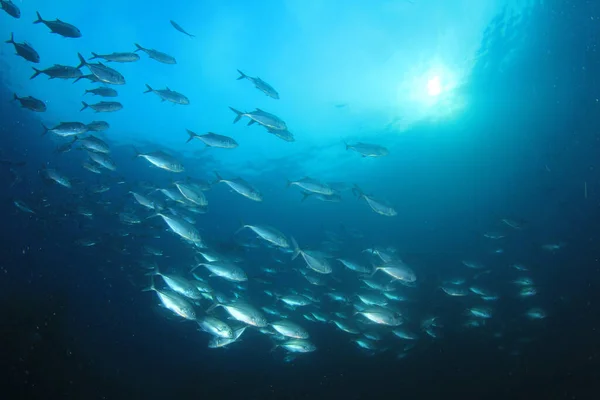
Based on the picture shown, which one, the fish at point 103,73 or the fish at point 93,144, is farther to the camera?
the fish at point 93,144

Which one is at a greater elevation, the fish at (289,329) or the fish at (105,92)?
the fish at (105,92)

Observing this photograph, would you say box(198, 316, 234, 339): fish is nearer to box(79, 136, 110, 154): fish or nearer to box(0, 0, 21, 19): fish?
box(79, 136, 110, 154): fish

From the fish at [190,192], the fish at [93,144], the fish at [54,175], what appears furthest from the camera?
the fish at [54,175]

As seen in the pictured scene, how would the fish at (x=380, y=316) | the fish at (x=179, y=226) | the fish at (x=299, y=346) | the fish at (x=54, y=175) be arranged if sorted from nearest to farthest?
the fish at (x=179, y=226) < the fish at (x=380, y=316) < the fish at (x=299, y=346) < the fish at (x=54, y=175)

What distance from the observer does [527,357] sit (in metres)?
19.5

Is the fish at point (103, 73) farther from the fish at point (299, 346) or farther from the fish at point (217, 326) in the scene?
the fish at point (299, 346)

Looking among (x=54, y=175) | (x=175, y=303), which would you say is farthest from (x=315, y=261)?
(x=54, y=175)

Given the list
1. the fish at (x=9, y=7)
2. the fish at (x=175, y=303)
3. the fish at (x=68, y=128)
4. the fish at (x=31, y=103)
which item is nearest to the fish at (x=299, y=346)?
the fish at (x=175, y=303)

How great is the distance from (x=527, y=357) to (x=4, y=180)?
3462 cm

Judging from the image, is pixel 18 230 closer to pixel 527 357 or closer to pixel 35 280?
pixel 35 280

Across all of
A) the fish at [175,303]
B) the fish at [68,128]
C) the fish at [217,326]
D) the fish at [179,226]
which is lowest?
the fish at [217,326]

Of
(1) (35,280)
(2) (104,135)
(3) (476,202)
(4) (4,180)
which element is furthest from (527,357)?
(4) (4,180)

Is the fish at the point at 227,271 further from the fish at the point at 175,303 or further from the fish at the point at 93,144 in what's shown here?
the fish at the point at 93,144

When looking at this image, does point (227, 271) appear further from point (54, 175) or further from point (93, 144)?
point (54, 175)
